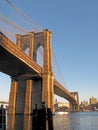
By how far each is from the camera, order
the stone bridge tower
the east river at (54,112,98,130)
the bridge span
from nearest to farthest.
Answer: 1. the east river at (54,112,98,130)
2. the bridge span
3. the stone bridge tower

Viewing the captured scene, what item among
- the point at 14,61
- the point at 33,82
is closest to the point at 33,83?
the point at 33,82

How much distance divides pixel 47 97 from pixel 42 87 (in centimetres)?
225

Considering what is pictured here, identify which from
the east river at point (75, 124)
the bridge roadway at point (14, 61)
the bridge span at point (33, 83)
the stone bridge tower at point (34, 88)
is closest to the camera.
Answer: the bridge roadway at point (14, 61)

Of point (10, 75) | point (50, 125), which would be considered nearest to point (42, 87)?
point (10, 75)

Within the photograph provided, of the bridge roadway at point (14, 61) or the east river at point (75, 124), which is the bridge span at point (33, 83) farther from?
the east river at point (75, 124)

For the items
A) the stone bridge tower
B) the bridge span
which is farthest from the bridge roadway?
the stone bridge tower

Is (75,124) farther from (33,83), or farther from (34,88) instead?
(33,83)

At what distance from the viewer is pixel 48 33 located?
4697 cm

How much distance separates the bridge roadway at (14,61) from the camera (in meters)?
29.4

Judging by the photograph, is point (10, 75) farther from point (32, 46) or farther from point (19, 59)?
point (19, 59)

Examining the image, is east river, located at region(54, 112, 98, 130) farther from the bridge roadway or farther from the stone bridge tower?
the bridge roadway

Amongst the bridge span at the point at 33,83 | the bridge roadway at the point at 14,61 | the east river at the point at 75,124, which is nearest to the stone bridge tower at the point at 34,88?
the bridge span at the point at 33,83

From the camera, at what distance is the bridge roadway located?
29.4 m

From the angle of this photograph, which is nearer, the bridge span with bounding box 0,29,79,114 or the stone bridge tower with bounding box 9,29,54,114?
the bridge span with bounding box 0,29,79,114
